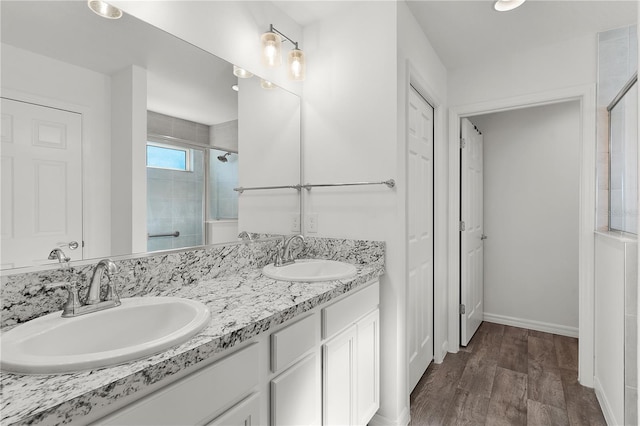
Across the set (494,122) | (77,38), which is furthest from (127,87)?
(494,122)

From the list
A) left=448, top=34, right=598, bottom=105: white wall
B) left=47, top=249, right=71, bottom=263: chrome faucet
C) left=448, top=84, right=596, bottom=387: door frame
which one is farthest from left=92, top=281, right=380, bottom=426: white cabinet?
left=448, top=34, right=598, bottom=105: white wall

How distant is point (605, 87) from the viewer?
7.09ft

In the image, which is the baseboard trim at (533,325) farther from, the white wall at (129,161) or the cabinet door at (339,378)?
the white wall at (129,161)

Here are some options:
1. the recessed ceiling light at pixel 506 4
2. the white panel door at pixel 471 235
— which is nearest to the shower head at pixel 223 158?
the recessed ceiling light at pixel 506 4

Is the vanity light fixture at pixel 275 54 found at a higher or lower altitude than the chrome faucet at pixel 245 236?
higher

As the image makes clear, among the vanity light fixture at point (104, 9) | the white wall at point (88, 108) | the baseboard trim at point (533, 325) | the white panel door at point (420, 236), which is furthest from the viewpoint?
the baseboard trim at point (533, 325)

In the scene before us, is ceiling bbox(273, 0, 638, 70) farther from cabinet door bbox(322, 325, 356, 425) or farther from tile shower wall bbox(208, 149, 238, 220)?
cabinet door bbox(322, 325, 356, 425)

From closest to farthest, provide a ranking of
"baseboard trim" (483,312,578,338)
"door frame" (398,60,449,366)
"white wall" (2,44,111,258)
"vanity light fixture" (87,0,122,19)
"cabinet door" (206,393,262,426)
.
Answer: "cabinet door" (206,393,262,426) < "white wall" (2,44,111,258) < "vanity light fixture" (87,0,122,19) < "door frame" (398,60,449,366) < "baseboard trim" (483,312,578,338)

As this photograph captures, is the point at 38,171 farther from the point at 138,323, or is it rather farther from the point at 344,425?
the point at 344,425

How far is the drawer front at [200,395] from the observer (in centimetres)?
68

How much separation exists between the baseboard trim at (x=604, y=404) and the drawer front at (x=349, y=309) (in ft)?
4.55

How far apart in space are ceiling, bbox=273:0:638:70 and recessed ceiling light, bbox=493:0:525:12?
37mm

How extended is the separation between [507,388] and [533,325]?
1324 millimetres

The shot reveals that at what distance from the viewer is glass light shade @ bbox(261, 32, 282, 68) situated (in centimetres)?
170
